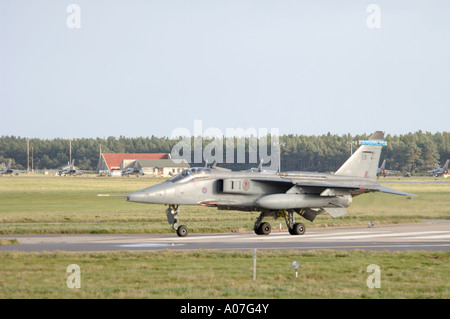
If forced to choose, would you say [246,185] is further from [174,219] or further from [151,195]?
[151,195]

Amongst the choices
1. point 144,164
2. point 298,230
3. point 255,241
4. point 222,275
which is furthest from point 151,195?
point 144,164

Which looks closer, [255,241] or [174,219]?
[255,241]

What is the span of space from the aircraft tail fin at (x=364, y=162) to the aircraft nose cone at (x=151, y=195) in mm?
10313

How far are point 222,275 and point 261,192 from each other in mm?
13572

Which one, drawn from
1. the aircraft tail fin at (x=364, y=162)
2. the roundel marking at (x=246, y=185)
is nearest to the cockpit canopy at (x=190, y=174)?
the roundel marking at (x=246, y=185)

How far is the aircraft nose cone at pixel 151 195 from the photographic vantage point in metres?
28.2

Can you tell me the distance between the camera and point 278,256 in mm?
22328

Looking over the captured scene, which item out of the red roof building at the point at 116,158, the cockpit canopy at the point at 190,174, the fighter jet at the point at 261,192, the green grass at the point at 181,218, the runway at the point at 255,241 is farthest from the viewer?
the red roof building at the point at 116,158

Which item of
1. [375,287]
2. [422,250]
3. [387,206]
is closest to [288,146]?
[387,206]

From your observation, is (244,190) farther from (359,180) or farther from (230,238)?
(359,180)

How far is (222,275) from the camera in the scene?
715 inches

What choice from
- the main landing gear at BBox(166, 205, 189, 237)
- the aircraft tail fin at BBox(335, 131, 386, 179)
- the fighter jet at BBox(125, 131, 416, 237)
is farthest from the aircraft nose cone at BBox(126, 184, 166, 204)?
the aircraft tail fin at BBox(335, 131, 386, 179)

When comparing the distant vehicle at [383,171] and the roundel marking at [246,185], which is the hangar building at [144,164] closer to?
the distant vehicle at [383,171]

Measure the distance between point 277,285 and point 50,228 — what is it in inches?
784
